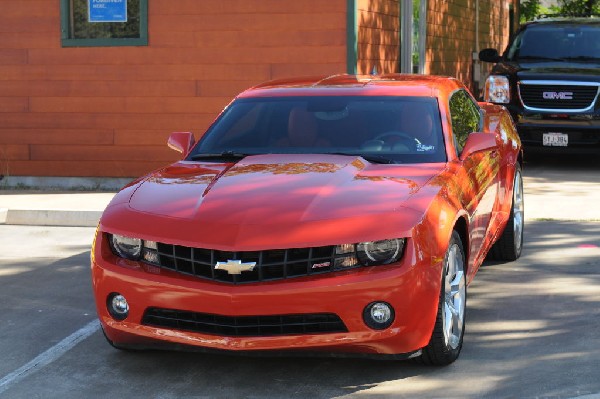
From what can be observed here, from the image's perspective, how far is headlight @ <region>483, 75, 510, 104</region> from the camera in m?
15.5

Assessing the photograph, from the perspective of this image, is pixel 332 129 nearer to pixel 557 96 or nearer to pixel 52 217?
pixel 52 217

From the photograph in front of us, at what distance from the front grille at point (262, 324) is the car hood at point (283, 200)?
374 mm

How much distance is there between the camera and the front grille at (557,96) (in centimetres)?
1513

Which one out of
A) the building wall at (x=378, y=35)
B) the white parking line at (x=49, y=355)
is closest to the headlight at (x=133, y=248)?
the white parking line at (x=49, y=355)

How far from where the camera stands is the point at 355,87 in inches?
302

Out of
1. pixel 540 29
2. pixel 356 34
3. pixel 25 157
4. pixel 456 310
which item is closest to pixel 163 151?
pixel 25 157

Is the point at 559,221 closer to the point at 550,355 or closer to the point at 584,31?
the point at 550,355

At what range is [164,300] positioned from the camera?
5.73 m

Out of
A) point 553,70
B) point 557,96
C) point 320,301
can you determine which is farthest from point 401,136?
point 553,70

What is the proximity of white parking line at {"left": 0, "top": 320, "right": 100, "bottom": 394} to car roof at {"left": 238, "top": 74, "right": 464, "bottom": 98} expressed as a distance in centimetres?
193

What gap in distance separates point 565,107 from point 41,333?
32.4 ft

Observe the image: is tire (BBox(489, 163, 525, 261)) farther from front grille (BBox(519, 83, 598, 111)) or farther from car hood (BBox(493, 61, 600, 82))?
car hood (BBox(493, 61, 600, 82))

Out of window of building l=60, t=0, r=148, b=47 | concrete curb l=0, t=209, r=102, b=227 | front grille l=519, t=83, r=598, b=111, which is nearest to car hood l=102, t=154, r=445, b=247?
concrete curb l=0, t=209, r=102, b=227

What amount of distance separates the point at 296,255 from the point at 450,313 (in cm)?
104
